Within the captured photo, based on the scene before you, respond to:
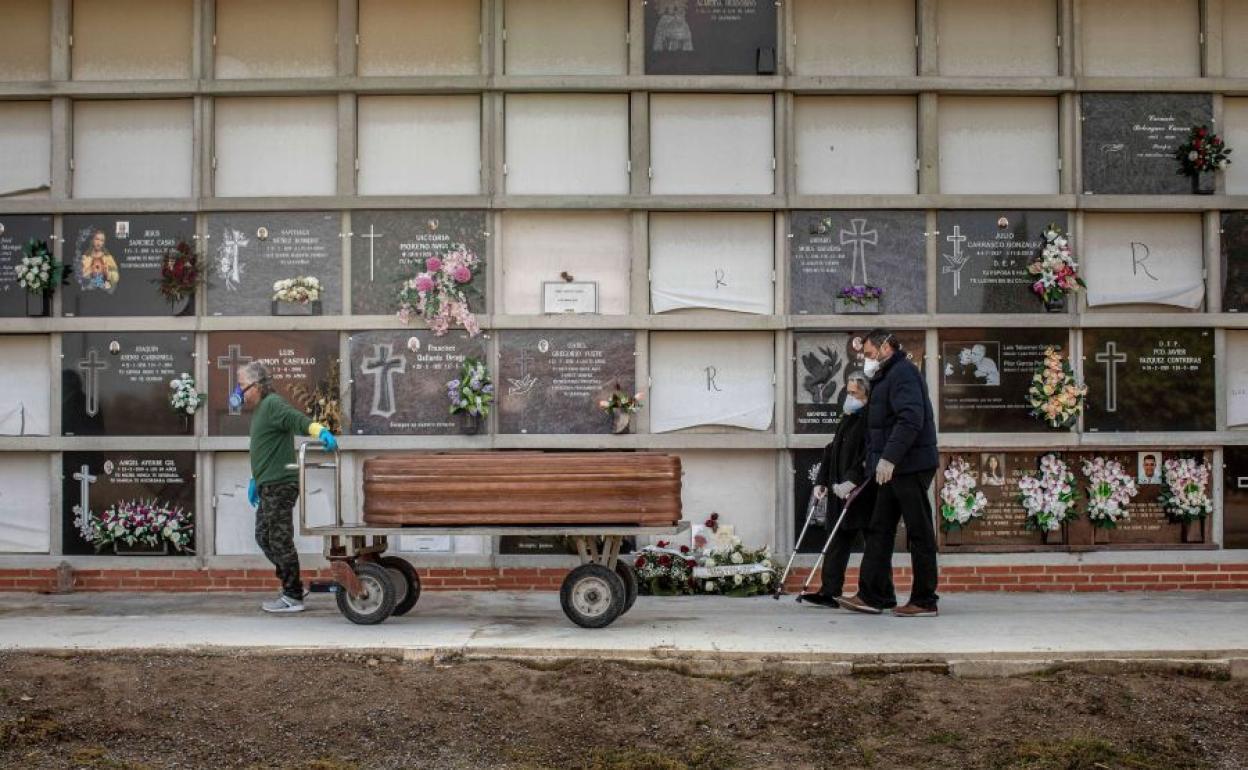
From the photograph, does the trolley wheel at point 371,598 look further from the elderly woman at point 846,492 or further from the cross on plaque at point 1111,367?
the cross on plaque at point 1111,367

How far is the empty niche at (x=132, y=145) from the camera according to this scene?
1023 cm

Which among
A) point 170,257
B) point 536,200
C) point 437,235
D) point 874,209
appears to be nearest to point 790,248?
point 874,209

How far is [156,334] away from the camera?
33.2ft

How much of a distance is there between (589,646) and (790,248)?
3.88 meters

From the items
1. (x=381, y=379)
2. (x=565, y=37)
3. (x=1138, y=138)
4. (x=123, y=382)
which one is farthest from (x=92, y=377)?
(x=1138, y=138)

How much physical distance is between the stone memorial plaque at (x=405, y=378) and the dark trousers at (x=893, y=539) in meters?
3.19

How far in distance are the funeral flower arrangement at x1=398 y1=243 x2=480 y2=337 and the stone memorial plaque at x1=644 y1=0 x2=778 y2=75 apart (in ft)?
6.93

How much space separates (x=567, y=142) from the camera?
10.2 metres

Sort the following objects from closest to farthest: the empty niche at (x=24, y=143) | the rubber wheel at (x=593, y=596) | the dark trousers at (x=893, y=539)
Answer: the rubber wheel at (x=593, y=596)
the dark trousers at (x=893, y=539)
the empty niche at (x=24, y=143)

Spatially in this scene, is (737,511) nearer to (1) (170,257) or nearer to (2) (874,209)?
(2) (874,209)

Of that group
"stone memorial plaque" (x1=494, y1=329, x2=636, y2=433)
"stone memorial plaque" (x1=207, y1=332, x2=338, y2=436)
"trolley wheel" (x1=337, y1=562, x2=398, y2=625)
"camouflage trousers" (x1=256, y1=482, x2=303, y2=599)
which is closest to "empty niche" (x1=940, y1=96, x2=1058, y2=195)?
"stone memorial plaque" (x1=494, y1=329, x2=636, y2=433)

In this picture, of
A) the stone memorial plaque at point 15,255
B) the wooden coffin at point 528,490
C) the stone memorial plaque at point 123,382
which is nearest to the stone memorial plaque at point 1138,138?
the wooden coffin at point 528,490

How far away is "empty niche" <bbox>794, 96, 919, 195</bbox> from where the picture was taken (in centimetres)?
1020

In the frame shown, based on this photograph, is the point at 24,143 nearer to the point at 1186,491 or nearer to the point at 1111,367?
the point at 1111,367
